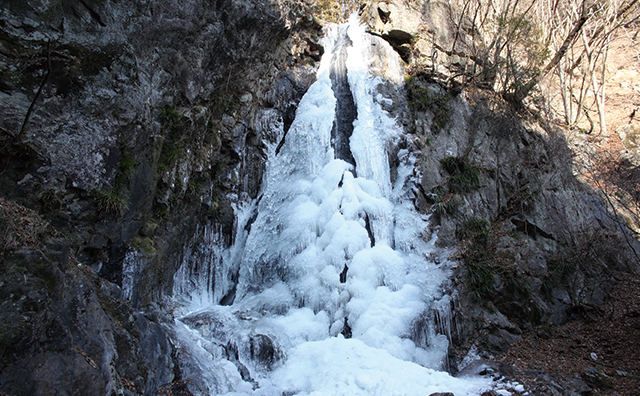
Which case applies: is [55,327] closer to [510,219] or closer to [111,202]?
[111,202]

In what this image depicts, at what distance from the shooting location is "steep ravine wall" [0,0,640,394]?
12.2 ft

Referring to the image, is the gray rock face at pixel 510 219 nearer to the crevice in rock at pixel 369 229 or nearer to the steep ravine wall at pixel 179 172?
the steep ravine wall at pixel 179 172

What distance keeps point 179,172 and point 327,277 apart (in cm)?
398

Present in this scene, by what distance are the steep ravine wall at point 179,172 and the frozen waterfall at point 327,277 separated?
571 millimetres

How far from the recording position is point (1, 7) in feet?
16.1

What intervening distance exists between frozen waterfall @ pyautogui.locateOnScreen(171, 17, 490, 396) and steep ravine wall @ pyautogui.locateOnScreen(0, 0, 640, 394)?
0.57 metres

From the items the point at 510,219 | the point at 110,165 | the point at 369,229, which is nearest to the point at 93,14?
the point at 110,165

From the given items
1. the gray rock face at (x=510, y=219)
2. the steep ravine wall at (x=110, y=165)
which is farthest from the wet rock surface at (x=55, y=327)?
the gray rock face at (x=510, y=219)

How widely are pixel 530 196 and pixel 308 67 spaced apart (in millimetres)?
8574

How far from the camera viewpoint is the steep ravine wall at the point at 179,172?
3.73 metres

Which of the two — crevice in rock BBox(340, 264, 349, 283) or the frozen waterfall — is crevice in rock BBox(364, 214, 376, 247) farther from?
crevice in rock BBox(340, 264, 349, 283)

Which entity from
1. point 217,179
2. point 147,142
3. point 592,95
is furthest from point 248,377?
point 592,95

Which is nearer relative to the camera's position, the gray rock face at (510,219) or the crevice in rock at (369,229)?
the gray rock face at (510,219)

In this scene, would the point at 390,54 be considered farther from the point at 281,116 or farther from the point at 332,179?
the point at 332,179
